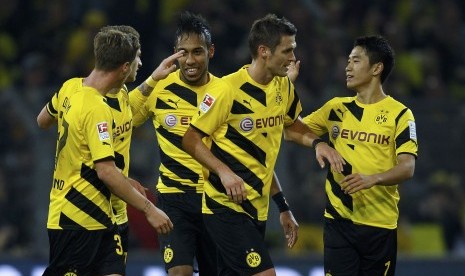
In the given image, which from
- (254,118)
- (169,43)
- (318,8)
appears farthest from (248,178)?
(318,8)

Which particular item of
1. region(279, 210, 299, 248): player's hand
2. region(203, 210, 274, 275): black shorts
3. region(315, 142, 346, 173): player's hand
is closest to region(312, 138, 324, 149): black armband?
region(315, 142, 346, 173): player's hand

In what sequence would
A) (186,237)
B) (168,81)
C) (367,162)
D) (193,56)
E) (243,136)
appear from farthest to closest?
(168,81)
(186,237)
(193,56)
(367,162)
(243,136)

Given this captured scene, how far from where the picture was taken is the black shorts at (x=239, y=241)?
7.00 m

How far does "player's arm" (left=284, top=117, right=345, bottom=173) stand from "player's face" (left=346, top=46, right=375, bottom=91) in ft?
1.46

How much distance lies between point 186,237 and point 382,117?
1.66 meters

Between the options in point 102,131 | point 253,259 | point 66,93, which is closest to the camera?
point 102,131

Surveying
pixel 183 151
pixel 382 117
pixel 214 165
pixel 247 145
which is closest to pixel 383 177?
pixel 382 117

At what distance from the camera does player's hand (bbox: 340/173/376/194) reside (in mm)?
7074

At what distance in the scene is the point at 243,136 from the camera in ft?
23.4

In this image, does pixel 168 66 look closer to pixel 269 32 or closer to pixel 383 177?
pixel 269 32

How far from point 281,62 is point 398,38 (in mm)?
6986

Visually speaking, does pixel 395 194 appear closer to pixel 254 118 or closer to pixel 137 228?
pixel 254 118

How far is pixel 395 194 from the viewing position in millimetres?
7586

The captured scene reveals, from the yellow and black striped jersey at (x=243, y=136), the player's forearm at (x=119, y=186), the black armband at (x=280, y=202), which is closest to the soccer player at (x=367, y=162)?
the black armband at (x=280, y=202)
